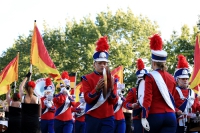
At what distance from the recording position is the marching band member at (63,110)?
15109 mm

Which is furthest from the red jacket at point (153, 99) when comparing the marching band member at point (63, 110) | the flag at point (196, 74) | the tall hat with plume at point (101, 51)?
the marching band member at point (63, 110)

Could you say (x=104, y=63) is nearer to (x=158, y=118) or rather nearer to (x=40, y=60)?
(x=158, y=118)

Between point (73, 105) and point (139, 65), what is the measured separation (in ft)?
13.3

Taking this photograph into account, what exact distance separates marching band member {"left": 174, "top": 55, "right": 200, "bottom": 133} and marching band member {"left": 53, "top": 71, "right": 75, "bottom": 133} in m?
5.23

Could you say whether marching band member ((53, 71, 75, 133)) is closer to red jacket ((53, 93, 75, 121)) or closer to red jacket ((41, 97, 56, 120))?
red jacket ((53, 93, 75, 121))

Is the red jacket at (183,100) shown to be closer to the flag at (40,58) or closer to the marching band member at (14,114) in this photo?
the marching band member at (14,114)

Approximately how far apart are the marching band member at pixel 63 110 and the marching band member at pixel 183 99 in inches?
206

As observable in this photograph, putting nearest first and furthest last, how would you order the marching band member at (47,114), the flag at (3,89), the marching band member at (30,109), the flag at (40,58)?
the marching band member at (30,109) → the marching band member at (47,114) → the flag at (40,58) → the flag at (3,89)

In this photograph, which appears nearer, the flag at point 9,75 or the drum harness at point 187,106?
the drum harness at point 187,106

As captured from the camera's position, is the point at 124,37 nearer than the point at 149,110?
No

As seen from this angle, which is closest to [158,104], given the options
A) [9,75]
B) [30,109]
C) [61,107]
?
[30,109]

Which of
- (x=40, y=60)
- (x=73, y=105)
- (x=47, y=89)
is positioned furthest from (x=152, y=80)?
(x=40, y=60)

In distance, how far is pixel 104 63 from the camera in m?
9.31

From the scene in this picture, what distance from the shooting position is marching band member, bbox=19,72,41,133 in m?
12.1
